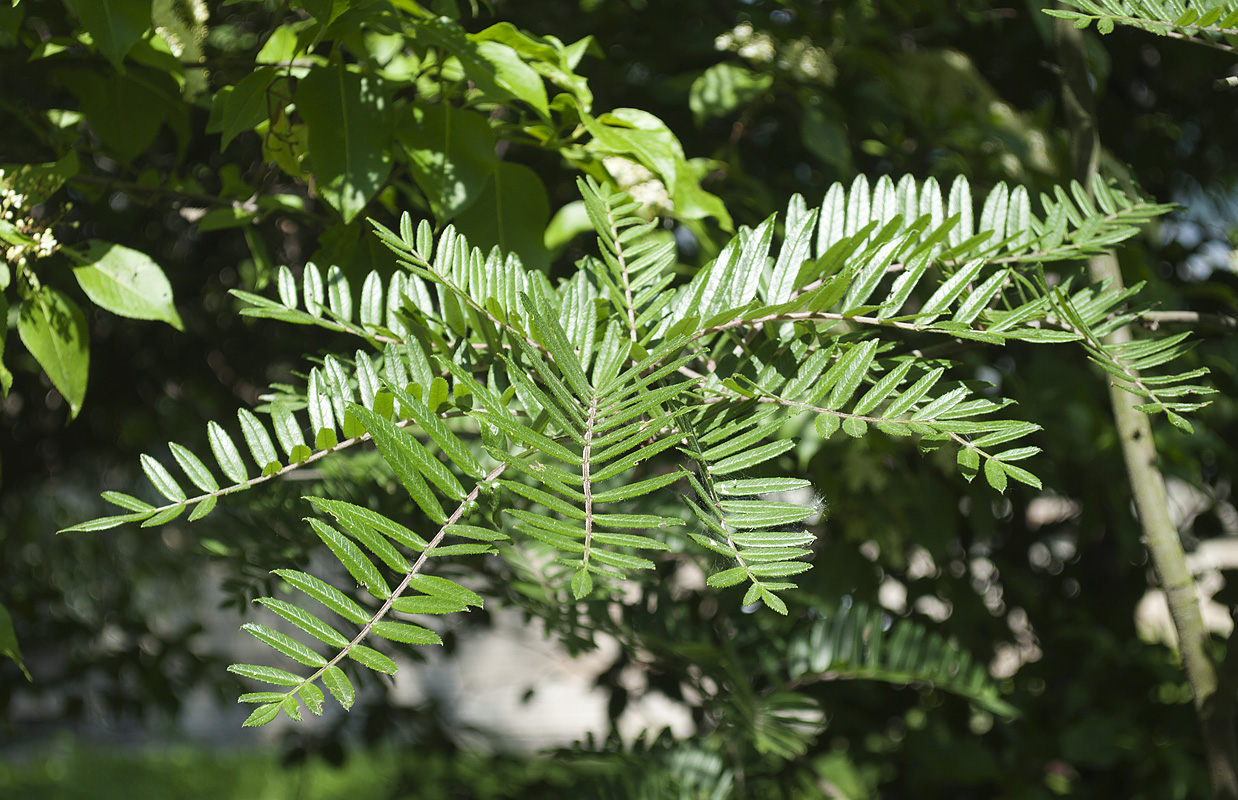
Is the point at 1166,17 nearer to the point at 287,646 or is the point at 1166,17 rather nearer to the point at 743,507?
the point at 743,507

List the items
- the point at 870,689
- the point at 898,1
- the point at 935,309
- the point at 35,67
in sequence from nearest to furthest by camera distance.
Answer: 1. the point at 935,309
2. the point at 35,67
3. the point at 898,1
4. the point at 870,689

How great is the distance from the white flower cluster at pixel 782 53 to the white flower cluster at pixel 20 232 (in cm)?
77

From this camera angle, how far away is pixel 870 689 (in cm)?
150

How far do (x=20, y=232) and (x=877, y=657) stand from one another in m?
0.92

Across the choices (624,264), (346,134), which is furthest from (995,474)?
(346,134)

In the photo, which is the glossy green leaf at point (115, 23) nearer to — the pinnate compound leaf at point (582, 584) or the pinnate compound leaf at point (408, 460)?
the pinnate compound leaf at point (408, 460)

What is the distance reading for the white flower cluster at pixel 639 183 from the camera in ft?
2.64

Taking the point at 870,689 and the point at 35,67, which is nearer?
the point at 35,67

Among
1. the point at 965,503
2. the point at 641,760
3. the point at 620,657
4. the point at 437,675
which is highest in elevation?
the point at 641,760

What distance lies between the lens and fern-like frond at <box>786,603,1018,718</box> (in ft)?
3.30

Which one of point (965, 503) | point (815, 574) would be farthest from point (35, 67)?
point (965, 503)

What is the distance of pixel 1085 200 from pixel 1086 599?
123cm

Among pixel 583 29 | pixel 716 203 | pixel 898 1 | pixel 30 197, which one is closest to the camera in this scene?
pixel 30 197

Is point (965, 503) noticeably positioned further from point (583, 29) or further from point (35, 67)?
point (35, 67)
